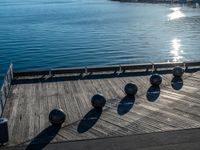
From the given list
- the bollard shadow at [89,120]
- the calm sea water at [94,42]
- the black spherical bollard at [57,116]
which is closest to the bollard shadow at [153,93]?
the bollard shadow at [89,120]

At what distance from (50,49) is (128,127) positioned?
54.1 meters

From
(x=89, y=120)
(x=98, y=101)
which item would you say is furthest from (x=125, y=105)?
(x=89, y=120)

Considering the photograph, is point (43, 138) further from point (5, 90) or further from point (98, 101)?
point (5, 90)

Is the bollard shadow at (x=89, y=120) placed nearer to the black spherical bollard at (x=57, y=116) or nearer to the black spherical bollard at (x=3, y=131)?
the black spherical bollard at (x=57, y=116)

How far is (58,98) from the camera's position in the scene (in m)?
28.2

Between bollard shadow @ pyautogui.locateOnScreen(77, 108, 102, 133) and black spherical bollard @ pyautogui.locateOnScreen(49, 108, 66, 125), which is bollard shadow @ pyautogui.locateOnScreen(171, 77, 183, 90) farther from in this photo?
black spherical bollard @ pyautogui.locateOnScreen(49, 108, 66, 125)

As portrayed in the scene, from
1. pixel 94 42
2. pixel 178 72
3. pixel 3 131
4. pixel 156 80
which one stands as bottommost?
pixel 94 42

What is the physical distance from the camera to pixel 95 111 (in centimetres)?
2512

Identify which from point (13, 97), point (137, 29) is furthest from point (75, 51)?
point (13, 97)

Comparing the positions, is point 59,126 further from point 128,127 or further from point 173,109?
point 173,109

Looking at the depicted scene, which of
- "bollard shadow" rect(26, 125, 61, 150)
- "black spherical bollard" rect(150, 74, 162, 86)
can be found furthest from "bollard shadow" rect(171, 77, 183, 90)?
"bollard shadow" rect(26, 125, 61, 150)

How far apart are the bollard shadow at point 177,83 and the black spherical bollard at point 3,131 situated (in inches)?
611

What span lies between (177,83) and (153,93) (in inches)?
146

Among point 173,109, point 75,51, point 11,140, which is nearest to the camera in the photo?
point 11,140
